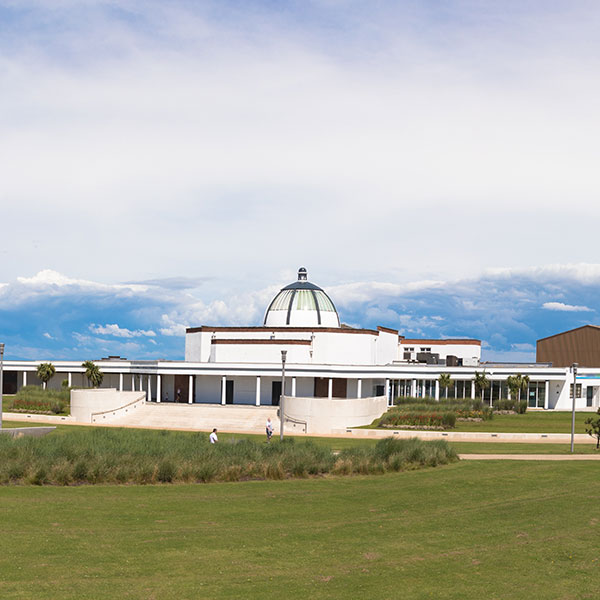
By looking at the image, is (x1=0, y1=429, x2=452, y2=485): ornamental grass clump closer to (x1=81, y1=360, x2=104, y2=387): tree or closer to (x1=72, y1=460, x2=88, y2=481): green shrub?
(x1=72, y1=460, x2=88, y2=481): green shrub

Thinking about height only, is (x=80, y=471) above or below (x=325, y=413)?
above

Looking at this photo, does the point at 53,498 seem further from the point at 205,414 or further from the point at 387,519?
the point at 205,414

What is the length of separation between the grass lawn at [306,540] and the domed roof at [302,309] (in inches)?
1966

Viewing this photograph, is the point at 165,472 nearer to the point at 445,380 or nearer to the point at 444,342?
the point at 445,380

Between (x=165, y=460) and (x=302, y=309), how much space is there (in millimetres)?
51013

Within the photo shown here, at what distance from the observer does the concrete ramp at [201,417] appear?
56.9 metres

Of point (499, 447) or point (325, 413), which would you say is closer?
point (499, 447)

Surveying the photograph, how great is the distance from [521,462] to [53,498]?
1805 centimetres

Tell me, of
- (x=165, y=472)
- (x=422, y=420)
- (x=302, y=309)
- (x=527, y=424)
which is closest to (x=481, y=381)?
(x=527, y=424)

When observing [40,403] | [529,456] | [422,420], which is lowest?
[40,403]

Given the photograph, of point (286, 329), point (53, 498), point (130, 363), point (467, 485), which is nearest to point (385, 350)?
point (286, 329)

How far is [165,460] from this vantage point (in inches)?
1013

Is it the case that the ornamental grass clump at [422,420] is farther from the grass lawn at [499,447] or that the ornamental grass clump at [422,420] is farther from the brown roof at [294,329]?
the brown roof at [294,329]

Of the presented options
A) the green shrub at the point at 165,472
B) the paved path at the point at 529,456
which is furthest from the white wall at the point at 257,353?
the green shrub at the point at 165,472
